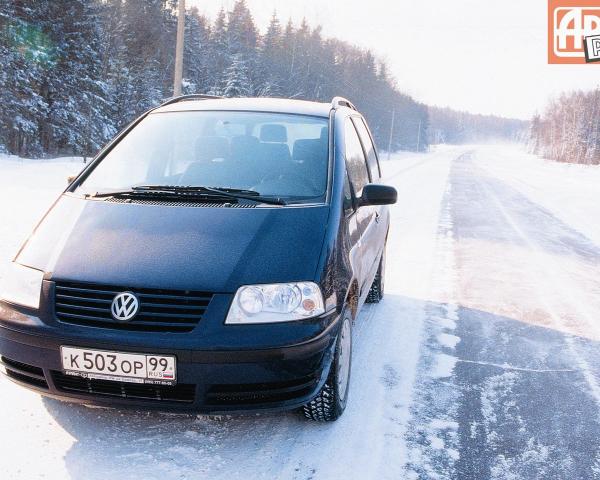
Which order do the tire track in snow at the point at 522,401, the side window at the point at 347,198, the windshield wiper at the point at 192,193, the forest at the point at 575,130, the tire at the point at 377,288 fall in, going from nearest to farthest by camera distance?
the tire track in snow at the point at 522,401 < the windshield wiper at the point at 192,193 < the side window at the point at 347,198 < the tire at the point at 377,288 < the forest at the point at 575,130

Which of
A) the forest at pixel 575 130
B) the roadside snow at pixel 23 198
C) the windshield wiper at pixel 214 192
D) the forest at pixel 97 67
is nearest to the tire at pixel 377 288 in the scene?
the windshield wiper at pixel 214 192

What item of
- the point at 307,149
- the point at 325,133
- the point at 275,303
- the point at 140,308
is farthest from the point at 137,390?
the point at 325,133

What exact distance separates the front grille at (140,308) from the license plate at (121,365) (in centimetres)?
13

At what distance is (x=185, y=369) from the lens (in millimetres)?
2506

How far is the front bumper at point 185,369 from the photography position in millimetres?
2502

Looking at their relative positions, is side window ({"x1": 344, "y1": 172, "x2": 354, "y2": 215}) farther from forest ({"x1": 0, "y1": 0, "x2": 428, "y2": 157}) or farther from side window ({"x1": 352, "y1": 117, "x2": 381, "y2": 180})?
forest ({"x1": 0, "y1": 0, "x2": 428, "y2": 157})

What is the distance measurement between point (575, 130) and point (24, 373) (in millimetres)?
102718

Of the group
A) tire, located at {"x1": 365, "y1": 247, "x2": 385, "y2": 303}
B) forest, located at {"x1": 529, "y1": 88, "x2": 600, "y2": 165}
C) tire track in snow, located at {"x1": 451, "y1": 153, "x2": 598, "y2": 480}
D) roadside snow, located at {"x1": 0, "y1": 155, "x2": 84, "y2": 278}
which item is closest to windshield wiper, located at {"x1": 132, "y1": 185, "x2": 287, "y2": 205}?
tire track in snow, located at {"x1": 451, "y1": 153, "x2": 598, "y2": 480}

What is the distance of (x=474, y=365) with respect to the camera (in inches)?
167

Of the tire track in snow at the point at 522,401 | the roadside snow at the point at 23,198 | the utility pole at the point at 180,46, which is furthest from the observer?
the utility pole at the point at 180,46

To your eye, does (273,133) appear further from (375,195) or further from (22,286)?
(22,286)

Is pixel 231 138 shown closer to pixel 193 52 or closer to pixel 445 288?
pixel 445 288

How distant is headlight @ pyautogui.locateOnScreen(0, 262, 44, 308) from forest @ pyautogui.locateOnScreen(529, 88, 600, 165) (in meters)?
93.1

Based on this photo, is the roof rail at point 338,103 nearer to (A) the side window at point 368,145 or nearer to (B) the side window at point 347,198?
(A) the side window at point 368,145
